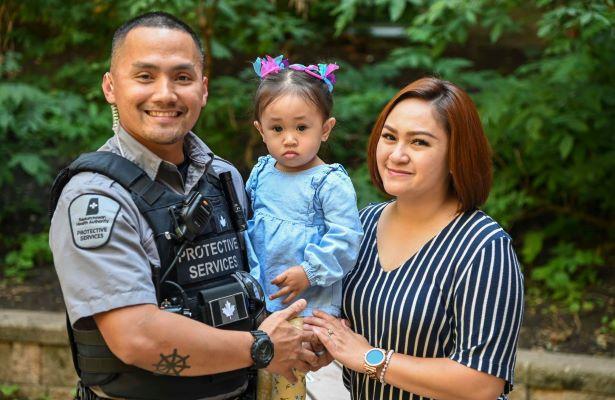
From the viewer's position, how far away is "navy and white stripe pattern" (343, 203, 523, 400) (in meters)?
2.39

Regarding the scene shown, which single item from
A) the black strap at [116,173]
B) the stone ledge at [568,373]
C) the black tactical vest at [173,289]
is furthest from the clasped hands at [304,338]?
the stone ledge at [568,373]

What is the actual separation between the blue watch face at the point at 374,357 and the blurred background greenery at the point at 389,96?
2592mm

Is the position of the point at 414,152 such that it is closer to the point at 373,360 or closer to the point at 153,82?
the point at 373,360

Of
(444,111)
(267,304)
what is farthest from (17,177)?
(444,111)

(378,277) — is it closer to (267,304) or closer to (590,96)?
(267,304)

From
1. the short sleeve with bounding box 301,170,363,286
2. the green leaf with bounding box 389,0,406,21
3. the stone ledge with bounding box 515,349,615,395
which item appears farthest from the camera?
the green leaf with bounding box 389,0,406,21

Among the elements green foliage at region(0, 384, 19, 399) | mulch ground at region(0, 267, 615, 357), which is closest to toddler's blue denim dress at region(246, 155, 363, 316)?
mulch ground at region(0, 267, 615, 357)

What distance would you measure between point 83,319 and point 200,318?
1.13 ft

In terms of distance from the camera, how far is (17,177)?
671 centimetres

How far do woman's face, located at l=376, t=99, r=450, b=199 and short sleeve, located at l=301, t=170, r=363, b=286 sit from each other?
196 mm

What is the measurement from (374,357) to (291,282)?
37 cm

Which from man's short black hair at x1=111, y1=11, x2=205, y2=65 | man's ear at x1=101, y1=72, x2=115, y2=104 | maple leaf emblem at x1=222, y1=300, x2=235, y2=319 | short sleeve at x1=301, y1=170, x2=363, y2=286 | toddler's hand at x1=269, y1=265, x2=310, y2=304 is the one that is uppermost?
man's short black hair at x1=111, y1=11, x2=205, y2=65

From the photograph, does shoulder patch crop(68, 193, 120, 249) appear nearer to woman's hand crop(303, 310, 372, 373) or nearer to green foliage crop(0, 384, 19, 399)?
woman's hand crop(303, 310, 372, 373)

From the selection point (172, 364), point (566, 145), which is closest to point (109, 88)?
point (172, 364)
